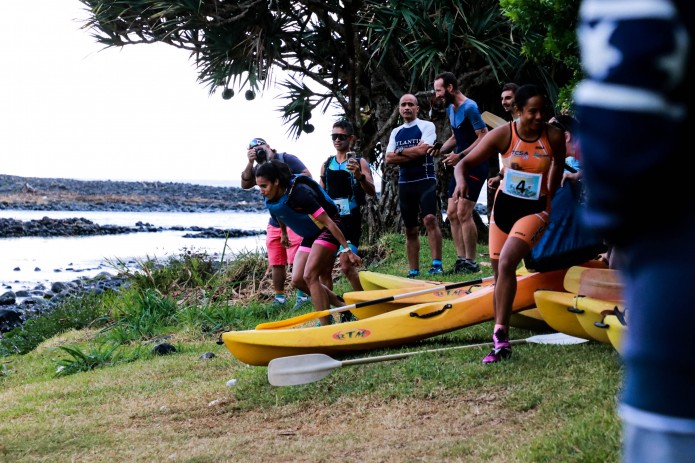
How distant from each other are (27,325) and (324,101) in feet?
27.6

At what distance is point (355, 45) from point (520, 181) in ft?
38.0

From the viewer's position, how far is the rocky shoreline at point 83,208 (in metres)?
16.2

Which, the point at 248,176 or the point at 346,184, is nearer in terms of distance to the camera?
the point at 346,184

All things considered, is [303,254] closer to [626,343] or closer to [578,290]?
[578,290]

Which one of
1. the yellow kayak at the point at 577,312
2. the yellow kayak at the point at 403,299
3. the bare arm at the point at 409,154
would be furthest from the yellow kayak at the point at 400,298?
the bare arm at the point at 409,154

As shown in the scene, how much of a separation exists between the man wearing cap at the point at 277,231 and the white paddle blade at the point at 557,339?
10.0 ft

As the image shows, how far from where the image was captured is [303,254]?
8.05 m

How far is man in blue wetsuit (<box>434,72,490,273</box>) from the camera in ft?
30.2

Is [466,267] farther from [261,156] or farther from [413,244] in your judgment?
[261,156]

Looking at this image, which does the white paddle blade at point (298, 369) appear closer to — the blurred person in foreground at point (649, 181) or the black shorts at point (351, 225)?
the black shorts at point (351, 225)

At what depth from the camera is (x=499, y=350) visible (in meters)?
6.01

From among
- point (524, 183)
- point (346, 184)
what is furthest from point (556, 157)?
point (346, 184)

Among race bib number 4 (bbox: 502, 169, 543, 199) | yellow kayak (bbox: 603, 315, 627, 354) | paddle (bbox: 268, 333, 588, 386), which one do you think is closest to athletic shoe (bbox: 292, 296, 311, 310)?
paddle (bbox: 268, 333, 588, 386)

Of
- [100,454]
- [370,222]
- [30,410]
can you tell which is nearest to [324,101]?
[370,222]
